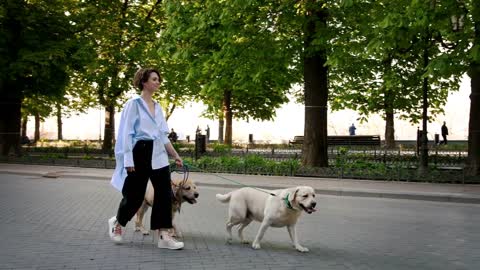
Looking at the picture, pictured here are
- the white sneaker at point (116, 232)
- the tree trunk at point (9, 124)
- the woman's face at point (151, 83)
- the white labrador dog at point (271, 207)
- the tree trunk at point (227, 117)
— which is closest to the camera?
the white labrador dog at point (271, 207)

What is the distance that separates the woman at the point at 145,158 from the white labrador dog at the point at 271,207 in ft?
2.74

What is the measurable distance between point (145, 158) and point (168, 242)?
1.06 m

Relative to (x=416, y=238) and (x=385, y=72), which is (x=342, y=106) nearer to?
(x=385, y=72)

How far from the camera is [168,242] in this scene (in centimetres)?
683

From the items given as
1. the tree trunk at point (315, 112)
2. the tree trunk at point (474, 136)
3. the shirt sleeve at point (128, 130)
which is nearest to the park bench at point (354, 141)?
the tree trunk at point (315, 112)

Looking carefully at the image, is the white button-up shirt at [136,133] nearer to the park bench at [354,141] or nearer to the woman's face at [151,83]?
the woman's face at [151,83]

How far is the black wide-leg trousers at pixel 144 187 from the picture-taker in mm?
6746

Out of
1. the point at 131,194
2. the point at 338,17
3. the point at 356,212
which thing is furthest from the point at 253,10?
the point at 131,194

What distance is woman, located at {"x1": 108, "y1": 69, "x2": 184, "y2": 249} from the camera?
22.1 feet

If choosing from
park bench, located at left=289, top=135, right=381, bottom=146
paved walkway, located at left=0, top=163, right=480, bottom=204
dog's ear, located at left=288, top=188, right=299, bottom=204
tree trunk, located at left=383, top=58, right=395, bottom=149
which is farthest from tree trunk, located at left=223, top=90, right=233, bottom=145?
dog's ear, located at left=288, top=188, right=299, bottom=204

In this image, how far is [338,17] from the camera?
58.8 feet

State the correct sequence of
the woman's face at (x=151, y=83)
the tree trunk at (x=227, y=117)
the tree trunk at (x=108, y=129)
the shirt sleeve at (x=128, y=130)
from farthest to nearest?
the tree trunk at (x=227, y=117), the tree trunk at (x=108, y=129), the woman's face at (x=151, y=83), the shirt sleeve at (x=128, y=130)

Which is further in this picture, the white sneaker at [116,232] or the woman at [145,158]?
the white sneaker at [116,232]

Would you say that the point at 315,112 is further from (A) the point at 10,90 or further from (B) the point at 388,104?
(A) the point at 10,90
